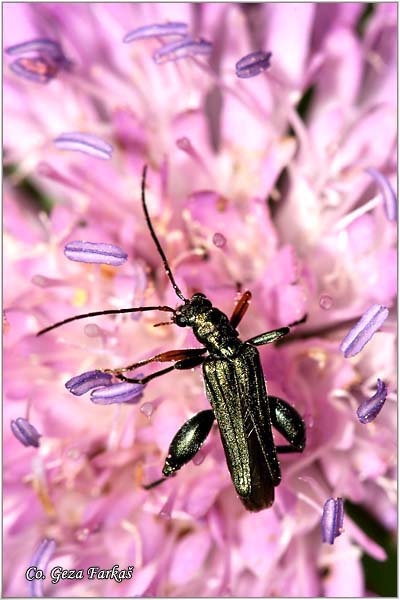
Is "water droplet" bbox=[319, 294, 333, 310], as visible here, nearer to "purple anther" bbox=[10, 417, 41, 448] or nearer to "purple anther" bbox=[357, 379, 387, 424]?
"purple anther" bbox=[357, 379, 387, 424]

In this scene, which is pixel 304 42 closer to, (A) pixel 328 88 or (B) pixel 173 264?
(A) pixel 328 88

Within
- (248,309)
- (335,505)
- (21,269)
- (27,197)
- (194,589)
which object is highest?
(27,197)

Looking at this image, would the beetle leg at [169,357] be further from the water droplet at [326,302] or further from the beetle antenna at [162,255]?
the water droplet at [326,302]

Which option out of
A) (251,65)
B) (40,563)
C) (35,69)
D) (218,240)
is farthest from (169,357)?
(35,69)

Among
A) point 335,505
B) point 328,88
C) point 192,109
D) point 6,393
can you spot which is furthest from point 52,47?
point 335,505

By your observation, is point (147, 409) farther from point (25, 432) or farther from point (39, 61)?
point (39, 61)

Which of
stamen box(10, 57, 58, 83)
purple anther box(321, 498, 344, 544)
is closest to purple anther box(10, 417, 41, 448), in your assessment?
purple anther box(321, 498, 344, 544)
